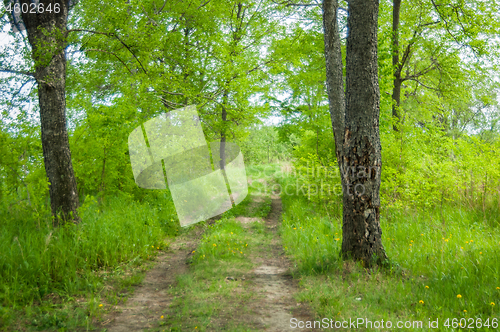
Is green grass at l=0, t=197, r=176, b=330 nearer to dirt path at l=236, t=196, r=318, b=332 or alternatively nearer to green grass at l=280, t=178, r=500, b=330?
dirt path at l=236, t=196, r=318, b=332

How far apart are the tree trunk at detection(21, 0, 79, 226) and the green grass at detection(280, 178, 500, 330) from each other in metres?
4.64

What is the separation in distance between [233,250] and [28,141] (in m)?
5.25

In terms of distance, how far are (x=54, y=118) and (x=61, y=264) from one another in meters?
2.78

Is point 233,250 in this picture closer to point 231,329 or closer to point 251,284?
point 251,284

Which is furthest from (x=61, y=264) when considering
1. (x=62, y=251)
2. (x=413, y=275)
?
(x=413, y=275)

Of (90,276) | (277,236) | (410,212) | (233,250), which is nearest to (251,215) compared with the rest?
(277,236)

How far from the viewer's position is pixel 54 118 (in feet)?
18.5

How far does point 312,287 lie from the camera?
4.39 metres

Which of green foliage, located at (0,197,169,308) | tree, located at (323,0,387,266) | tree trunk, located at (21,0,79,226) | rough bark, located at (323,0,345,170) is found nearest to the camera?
green foliage, located at (0,197,169,308)

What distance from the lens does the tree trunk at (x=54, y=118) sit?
5.57 metres

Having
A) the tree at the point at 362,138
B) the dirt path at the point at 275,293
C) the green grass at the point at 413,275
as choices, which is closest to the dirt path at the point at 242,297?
the dirt path at the point at 275,293

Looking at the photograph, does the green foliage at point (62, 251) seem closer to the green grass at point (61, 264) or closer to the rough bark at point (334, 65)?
the green grass at point (61, 264)

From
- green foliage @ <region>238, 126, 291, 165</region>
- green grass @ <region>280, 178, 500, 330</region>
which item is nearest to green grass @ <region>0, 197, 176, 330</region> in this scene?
green grass @ <region>280, 178, 500, 330</region>

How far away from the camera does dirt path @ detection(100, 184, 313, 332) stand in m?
3.55
